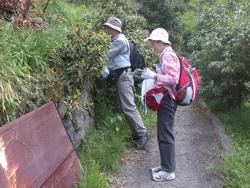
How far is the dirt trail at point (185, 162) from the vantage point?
559cm

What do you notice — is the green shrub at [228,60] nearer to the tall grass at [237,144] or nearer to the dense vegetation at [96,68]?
the dense vegetation at [96,68]

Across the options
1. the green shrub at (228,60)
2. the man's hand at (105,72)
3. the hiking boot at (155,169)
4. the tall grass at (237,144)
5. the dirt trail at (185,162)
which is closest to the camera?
the tall grass at (237,144)

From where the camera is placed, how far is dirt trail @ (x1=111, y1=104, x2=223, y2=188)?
18.4 ft

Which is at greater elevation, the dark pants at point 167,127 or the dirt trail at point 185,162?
the dark pants at point 167,127

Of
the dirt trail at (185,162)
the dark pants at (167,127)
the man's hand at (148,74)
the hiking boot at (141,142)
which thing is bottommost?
the dirt trail at (185,162)

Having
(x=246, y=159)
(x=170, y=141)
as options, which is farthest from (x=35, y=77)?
(x=246, y=159)

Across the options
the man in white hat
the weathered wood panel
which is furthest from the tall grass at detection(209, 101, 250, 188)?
the weathered wood panel

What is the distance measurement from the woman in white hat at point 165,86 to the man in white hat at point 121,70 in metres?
1.10

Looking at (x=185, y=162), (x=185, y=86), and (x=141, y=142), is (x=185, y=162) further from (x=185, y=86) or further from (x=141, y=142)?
(x=185, y=86)

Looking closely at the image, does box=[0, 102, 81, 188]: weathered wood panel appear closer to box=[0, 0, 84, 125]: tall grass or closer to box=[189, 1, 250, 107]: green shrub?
box=[0, 0, 84, 125]: tall grass

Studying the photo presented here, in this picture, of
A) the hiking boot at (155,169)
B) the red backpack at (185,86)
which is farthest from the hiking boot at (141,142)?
the red backpack at (185,86)

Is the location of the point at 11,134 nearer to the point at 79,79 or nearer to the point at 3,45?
the point at 3,45

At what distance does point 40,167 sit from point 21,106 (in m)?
0.84

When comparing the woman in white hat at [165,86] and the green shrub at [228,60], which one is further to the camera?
the green shrub at [228,60]
